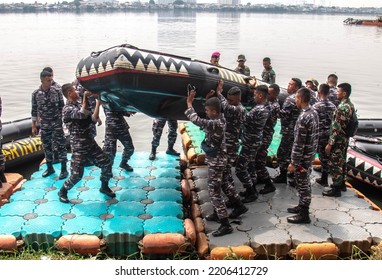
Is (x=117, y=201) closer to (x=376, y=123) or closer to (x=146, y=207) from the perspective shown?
(x=146, y=207)

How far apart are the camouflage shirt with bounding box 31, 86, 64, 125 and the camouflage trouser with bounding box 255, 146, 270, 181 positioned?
2.91 meters

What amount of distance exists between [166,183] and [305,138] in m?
2.25

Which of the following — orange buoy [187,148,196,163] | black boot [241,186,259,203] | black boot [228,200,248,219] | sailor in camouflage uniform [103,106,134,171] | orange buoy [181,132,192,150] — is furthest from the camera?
orange buoy [181,132,192,150]

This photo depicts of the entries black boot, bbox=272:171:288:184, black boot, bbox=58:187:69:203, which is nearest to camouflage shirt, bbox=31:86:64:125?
black boot, bbox=58:187:69:203

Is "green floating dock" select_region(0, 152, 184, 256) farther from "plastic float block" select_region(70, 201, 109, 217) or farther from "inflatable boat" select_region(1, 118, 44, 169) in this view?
"inflatable boat" select_region(1, 118, 44, 169)

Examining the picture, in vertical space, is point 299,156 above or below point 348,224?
above

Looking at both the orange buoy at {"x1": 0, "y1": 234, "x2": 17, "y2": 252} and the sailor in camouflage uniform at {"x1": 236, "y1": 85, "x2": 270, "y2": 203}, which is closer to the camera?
the orange buoy at {"x1": 0, "y1": 234, "x2": 17, "y2": 252}

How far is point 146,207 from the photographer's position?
528 cm

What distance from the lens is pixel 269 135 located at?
5496 mm

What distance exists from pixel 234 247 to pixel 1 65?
82.8 ft

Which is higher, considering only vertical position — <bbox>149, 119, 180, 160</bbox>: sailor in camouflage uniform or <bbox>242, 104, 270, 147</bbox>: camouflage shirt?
<bbox>242, 104, 270, 147</bbox>: camouflage shirt

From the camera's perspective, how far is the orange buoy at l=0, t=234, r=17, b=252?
176 inches

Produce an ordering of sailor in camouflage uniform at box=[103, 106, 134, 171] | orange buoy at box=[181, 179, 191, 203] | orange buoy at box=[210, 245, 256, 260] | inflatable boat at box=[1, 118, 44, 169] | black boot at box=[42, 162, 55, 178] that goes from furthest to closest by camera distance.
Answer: inflatable boat at box=[1, 118, 44, 169], black boot at box=[42, 162, 55, 178], orange buoy at box=[181, 179, 191, 203], sailor in camouflage uniform at box=[103, 106, 134, 171], orange buoy at box=[210, 245, 256, 260]

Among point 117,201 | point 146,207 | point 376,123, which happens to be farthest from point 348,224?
point 376,123
